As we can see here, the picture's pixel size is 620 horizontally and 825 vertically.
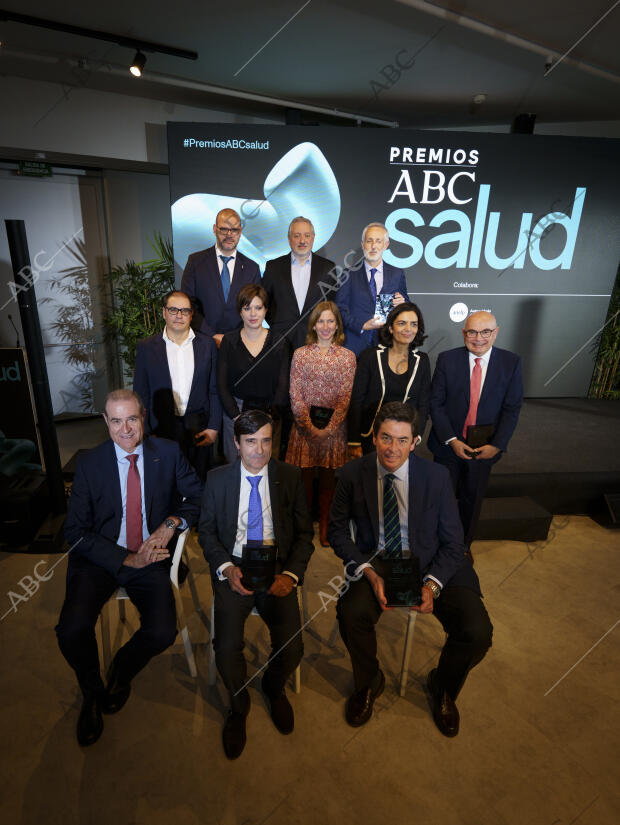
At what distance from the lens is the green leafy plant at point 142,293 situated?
5504 mm

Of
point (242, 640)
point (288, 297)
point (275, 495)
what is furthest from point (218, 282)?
point (242, 640)

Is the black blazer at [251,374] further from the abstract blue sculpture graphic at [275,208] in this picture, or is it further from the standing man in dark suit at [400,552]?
the abstract blue sculpture graphic at [275,208]

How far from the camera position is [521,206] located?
557 cm

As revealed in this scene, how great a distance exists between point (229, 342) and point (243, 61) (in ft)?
10.4

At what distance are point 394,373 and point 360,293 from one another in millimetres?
1074

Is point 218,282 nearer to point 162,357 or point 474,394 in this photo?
point 162,357

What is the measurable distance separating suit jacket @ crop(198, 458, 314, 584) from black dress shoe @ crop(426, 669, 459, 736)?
0.87m

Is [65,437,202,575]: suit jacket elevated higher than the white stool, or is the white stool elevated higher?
[65,437,202,575]: suit jacket

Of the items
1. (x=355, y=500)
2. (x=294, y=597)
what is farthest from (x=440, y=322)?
(x=294, y=597)

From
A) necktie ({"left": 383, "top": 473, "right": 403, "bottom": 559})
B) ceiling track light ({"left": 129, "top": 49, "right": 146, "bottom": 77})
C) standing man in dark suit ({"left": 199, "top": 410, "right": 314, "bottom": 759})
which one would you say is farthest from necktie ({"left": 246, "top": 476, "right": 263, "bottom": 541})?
ceiling track light ({"left": 129, "top": 49, "right": 146, "bottom": 77})

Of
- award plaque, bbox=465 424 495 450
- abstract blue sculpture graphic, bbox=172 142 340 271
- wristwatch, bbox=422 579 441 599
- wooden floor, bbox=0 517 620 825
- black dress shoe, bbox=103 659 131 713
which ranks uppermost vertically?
abstract blue sculpture graphic, bbox=172 142 340 271

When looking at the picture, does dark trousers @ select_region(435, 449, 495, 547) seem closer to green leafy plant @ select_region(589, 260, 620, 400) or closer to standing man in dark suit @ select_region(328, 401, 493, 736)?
standing man in dark suit @ select_region(328, 401, 493, 736)

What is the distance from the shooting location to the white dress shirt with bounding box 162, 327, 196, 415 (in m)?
3.07

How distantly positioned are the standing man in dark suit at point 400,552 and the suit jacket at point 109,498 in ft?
2.75
